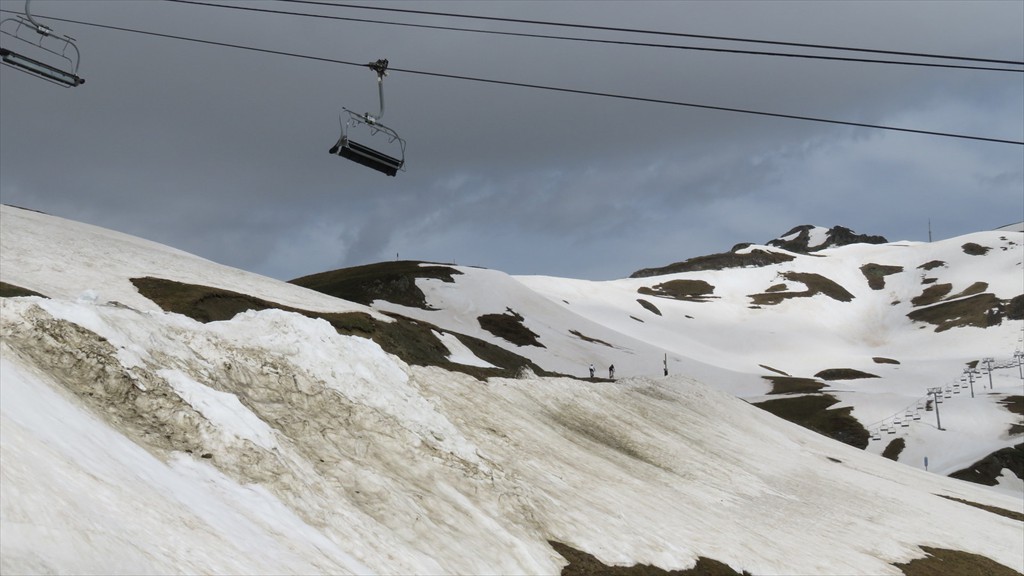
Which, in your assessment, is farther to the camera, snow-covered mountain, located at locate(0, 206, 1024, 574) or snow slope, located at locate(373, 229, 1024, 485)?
snow slope, located at locate(373, 229, 1024, 485)

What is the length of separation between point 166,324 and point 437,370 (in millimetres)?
18167

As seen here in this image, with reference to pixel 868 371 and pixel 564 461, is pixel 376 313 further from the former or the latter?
pixel 868 371

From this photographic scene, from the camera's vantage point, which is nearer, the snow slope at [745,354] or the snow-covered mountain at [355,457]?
the snow-covered mountain at [355,457]

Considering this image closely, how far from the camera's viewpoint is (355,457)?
3378cm

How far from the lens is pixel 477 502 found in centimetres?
3603

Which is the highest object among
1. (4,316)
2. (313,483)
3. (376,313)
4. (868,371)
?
(868,371)

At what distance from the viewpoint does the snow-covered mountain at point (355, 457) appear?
22375 mm

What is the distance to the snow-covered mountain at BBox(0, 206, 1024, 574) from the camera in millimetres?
22375

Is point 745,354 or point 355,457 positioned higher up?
point 745,354

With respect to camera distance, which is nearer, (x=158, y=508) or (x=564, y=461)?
(x=158, y=508)

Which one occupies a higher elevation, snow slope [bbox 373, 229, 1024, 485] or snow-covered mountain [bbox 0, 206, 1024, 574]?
snow slope [bbox 373, 229, 1024, 485]

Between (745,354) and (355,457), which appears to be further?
(745,354)

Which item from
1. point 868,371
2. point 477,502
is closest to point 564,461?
point 477,502

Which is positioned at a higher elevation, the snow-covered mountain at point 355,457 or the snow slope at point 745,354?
the snow slope at point 745,354
